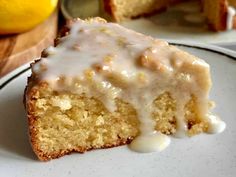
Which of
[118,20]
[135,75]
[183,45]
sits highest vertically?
[135,75]

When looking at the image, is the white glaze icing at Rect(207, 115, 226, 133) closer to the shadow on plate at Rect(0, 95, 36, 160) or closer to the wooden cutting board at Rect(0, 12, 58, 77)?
the shadow on plate at Rect(0, 95, 36, 160)

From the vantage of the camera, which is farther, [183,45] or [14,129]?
[183,45]

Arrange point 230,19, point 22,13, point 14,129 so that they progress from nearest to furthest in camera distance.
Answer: point 14,129 → point 22,13 → point 230,19

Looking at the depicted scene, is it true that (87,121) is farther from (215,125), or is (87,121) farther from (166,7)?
(166,7)

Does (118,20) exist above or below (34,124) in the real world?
below

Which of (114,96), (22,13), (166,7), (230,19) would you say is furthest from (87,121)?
(166,7)

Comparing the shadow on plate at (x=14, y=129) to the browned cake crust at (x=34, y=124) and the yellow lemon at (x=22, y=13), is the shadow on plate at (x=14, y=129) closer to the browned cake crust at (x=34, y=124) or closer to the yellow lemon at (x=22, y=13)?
the browned cake crust at (x=34, y=124)

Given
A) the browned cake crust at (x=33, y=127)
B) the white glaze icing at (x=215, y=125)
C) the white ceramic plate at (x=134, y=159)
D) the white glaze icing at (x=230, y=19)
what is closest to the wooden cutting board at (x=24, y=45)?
the white ceramic plate at (x=134, y=159)

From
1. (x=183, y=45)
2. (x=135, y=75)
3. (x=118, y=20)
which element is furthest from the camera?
(x=118, y=20)
